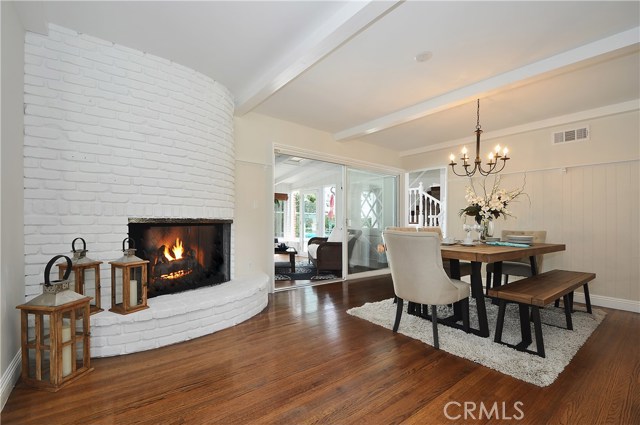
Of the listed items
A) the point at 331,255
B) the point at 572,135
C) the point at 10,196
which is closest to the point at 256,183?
the point at 331,255

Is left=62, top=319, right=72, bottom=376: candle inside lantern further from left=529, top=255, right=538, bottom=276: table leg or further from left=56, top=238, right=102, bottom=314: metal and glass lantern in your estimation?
left=529, top=255, right=538, bottom=276: table leg

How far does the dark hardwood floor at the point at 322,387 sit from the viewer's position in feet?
4.99

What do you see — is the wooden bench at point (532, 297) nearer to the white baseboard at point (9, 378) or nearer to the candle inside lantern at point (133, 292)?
the candle inside lantern at point (133, 292)

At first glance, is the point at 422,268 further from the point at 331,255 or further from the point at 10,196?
the point at 331,255

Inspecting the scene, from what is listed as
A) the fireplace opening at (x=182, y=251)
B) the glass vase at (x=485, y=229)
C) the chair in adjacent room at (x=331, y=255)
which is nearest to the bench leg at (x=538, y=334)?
the glass vase at (x=485, y=229)

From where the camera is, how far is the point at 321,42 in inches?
86.4

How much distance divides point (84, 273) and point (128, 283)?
13.7 inches

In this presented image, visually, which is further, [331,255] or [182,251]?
[331,255]

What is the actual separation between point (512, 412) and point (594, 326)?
2.08 m

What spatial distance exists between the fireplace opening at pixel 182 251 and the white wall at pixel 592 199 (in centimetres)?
419

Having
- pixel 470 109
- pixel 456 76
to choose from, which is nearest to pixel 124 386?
pixel 456 76

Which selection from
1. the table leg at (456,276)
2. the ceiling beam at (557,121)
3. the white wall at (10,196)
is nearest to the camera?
the white wall at (10,196)

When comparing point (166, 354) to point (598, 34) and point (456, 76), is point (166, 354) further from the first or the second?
point (598, 34)

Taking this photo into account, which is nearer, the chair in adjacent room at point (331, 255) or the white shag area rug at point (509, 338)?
the white shag area rug at point (509, 338)
